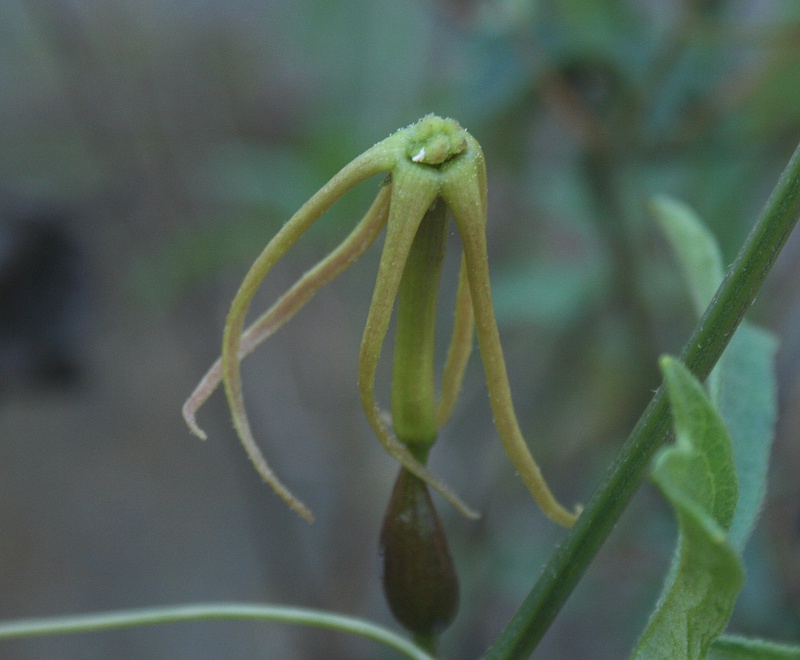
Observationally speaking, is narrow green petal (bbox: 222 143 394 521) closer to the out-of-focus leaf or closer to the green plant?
the green plant

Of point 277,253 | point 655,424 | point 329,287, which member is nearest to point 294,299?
point 277,253

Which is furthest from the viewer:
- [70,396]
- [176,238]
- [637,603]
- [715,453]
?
[70,396]

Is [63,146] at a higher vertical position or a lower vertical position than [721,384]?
lower

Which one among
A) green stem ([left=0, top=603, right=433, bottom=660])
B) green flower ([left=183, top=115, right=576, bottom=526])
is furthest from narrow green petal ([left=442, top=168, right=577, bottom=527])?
green stem ([left=0, top=603, right=433, bottom=660])

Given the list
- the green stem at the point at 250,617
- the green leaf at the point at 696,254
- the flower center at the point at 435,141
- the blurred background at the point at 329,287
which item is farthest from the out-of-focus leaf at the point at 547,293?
the flower center at the point at 435,141

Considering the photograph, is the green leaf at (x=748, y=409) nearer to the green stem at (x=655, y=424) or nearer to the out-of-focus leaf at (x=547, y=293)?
the green stem at (x=655, y=424)

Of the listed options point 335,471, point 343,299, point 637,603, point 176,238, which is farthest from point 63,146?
point 637,603

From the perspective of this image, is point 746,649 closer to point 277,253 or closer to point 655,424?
point 655,424

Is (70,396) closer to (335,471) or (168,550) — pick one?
(168,550)

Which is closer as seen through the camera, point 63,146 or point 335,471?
point 335,471
